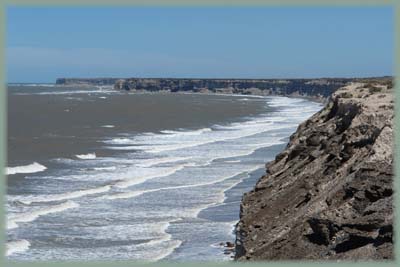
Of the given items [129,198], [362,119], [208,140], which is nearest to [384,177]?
[362,119]

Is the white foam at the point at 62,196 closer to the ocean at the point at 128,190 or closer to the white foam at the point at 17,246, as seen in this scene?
the ocean at the point at 128,190

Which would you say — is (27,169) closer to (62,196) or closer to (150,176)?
(150,176)

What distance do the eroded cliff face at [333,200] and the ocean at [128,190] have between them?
5.19 ft

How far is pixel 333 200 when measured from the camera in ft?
39.4

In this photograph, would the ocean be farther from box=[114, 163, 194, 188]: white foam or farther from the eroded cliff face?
the eroded cliff face

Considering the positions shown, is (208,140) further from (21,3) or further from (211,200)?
(21,3)

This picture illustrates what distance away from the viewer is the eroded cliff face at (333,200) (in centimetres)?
1027

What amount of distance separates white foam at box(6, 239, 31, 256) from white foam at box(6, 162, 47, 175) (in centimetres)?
1262

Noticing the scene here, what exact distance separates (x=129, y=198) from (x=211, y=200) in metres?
2.78

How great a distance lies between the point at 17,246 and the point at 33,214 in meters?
3.81

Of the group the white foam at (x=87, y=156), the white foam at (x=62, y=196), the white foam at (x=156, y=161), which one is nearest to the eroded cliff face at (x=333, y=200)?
the white foam at (x=62, y=196)

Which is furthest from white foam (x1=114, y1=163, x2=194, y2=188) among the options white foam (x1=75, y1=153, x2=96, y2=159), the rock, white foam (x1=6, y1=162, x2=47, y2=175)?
the rock

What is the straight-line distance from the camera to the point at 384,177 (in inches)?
456

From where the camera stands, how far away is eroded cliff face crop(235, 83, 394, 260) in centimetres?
1027
